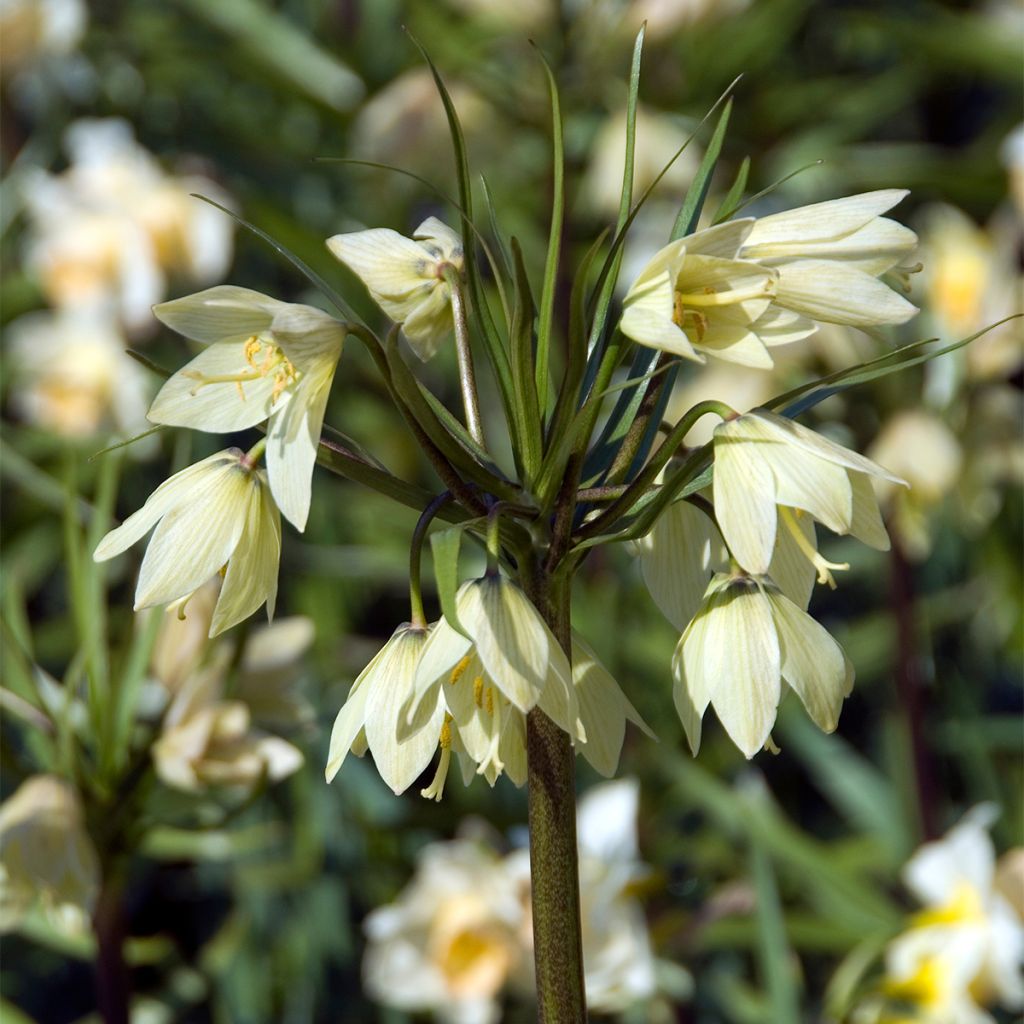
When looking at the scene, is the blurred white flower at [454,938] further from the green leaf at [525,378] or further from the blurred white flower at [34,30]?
the blurred white flower at [34,30]

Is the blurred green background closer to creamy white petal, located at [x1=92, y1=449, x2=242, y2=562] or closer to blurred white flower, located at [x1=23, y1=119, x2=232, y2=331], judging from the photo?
blurred white flower, located at [x1=23, y1=119, x2=232, y2=331]

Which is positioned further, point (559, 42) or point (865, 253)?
point (559, 42)

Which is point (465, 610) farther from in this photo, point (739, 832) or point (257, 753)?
point (739, 832)

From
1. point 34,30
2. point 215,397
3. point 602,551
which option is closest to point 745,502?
point 215,397

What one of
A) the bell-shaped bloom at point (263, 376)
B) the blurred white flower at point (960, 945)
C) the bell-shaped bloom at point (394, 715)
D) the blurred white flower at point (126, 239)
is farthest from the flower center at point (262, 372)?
the blurred white flower at point (126, 239)

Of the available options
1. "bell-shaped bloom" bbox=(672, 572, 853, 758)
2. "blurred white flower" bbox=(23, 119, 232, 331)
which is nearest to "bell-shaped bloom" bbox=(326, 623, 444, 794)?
"bell-shaped bloom" bbox=(672, 572, 853, 758)

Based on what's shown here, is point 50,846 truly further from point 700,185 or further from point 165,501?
point 700,185

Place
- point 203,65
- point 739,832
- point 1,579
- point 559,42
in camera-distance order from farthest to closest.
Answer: point 203,65
point 559,42
point 739,832
point 1,579

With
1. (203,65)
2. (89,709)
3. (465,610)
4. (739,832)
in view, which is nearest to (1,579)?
(89,709)
